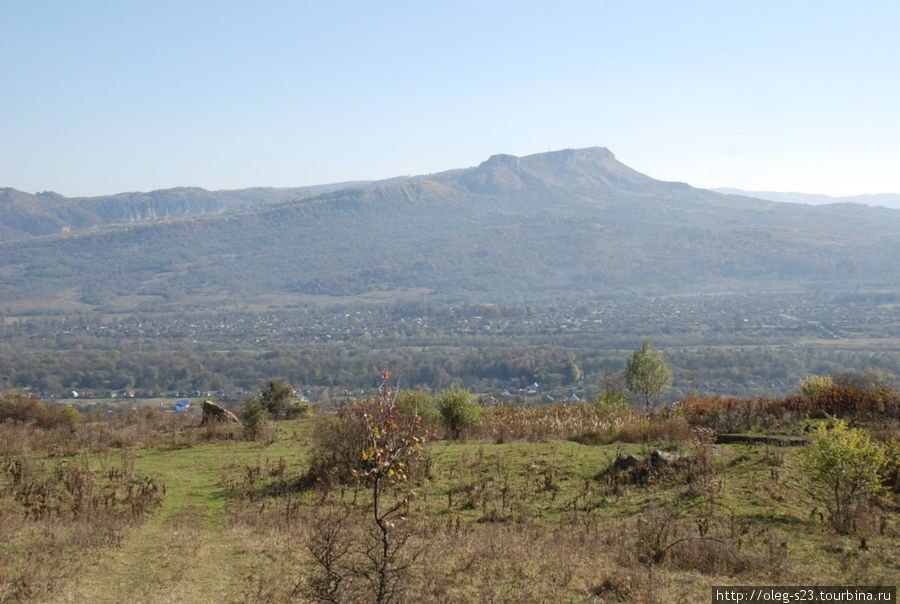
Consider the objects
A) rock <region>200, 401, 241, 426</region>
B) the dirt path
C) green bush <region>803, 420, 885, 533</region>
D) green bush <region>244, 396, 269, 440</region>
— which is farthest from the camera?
rock <region>200, 401, 241, 426</region>

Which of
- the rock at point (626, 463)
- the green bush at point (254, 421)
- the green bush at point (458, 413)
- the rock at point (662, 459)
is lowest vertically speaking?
the green bush at point (254, 421)

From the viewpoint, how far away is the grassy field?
251 inches

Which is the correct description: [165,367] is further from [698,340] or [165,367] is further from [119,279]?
[119,279]

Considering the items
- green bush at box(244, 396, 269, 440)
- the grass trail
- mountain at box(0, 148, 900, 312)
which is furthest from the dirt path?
mountain at box(0, 148, 900, 312)

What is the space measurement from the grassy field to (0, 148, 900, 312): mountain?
103906 millimetres

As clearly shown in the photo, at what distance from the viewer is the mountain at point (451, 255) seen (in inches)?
4680

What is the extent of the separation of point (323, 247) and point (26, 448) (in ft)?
481

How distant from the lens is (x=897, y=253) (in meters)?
120

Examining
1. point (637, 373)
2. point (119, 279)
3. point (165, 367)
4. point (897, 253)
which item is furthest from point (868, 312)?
point (119, 279)

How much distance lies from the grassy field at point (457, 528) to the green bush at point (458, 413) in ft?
6.72

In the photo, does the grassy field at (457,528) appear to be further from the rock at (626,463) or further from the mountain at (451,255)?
the mountain at (451,255)

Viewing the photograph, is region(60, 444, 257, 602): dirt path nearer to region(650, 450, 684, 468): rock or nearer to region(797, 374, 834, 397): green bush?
region(650, 450, 684, 468): rock

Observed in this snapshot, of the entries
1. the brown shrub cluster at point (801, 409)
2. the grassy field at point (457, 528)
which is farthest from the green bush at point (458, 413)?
the brown shrub cluster at point (801, 409)

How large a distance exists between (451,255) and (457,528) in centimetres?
13206
